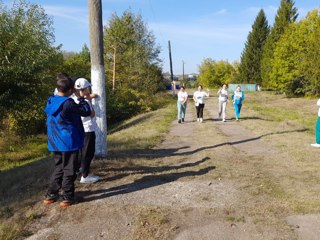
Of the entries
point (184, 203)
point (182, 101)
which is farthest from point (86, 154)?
point (182, 101)

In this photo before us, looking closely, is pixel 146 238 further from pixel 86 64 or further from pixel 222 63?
pixel 222 63

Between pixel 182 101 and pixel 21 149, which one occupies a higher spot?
pixel 182 101

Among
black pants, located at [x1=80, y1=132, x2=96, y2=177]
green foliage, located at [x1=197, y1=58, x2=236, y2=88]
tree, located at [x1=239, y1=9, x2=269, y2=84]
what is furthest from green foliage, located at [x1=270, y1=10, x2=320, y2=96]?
green foliage, located at [x1=197, y1=58, x2=236, y2=88]

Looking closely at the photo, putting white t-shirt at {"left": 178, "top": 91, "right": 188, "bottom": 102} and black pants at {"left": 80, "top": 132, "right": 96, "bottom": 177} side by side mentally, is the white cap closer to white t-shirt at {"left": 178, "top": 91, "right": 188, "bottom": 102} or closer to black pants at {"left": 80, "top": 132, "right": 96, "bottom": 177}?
black pants at {"left": 80, "top": 132, "right": 96, "bottom": 177}

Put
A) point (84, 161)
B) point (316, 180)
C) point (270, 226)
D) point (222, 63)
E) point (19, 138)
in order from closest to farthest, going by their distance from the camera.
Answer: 1. point (270, 226)
2. point (84, 161)
3. point (316, 180)
4. point (19, 138)
5. point (222, 63)

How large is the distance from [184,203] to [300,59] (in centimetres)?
3321

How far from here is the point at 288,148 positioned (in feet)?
30.5

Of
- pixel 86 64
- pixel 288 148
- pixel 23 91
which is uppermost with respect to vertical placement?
pixel 86 64

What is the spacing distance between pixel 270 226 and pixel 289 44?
34.8 m

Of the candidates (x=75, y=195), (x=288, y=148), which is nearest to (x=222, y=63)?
(x=288, y=148)

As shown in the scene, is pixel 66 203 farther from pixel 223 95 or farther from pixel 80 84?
pixel 223 95

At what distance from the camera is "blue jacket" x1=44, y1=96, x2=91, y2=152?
4.73m

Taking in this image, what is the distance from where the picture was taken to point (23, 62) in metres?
17.9

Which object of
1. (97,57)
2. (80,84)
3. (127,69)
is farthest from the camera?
(127,69)
